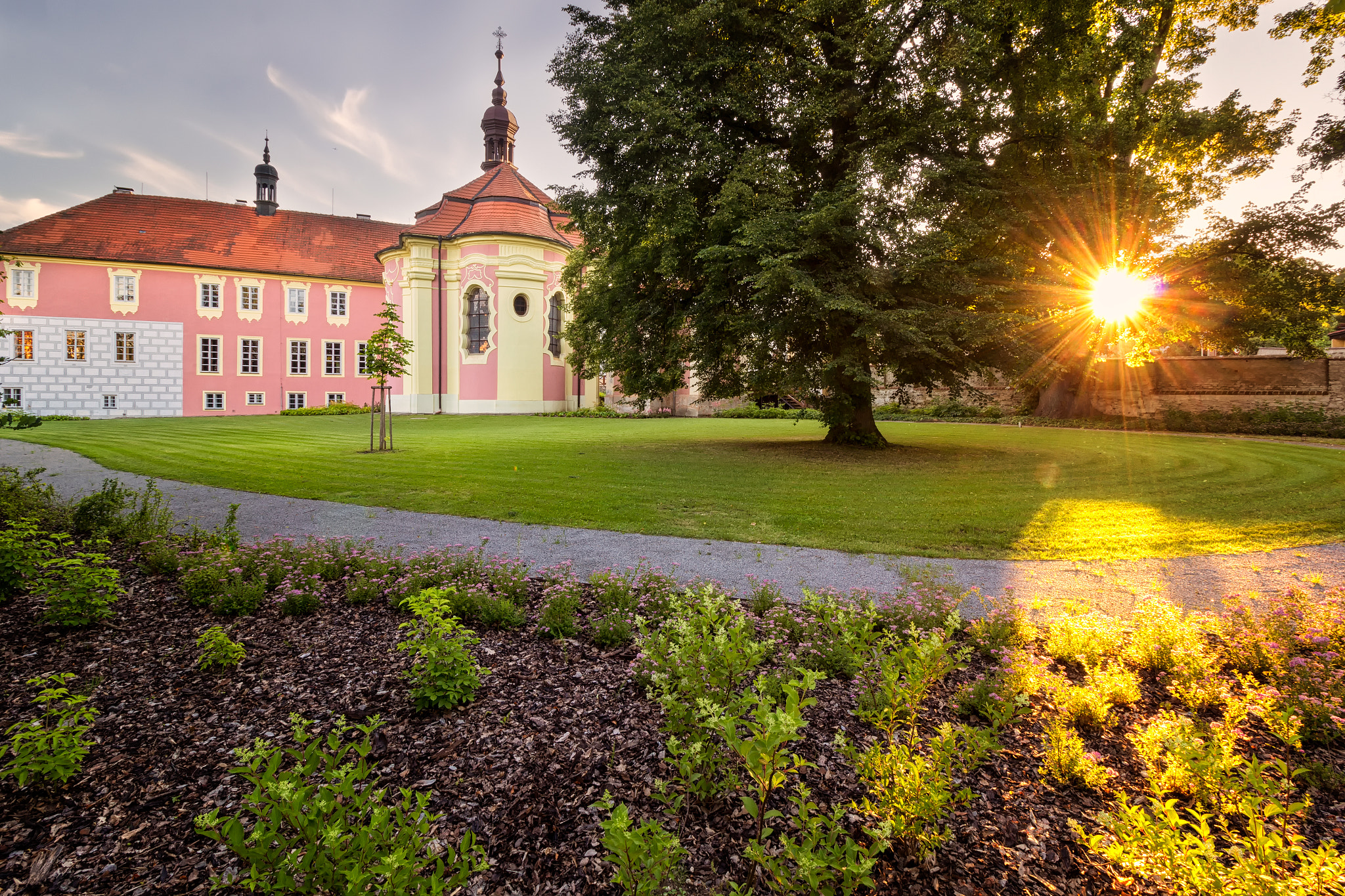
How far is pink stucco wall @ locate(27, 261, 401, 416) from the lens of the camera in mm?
32781

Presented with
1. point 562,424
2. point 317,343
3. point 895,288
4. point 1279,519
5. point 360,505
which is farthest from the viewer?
point 317,343

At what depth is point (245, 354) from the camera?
36.2 m

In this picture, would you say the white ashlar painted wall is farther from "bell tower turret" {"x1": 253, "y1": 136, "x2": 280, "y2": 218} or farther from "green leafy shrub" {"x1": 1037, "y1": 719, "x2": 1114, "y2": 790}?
"green leafy shrub" {"x1": 1037, "y1": 719, "x2": 1114, "y2": 790}

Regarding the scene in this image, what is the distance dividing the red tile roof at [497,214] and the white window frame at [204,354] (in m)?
12.3

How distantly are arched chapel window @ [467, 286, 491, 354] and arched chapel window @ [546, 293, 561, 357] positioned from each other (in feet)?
10.8

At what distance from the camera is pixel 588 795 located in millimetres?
2502

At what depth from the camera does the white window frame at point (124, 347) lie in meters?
33.5

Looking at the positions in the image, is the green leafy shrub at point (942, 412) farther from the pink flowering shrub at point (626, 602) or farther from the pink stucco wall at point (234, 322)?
the pink stucco wall at point (234, 322)

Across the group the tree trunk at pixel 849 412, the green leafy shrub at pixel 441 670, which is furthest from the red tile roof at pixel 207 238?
the green leafy shrub at pixel 441 670

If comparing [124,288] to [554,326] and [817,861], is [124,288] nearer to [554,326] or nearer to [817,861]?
[554,326]

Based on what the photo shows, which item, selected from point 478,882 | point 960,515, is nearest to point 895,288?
point 960,515

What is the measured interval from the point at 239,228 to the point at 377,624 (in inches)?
1729

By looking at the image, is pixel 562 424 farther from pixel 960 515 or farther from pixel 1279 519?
pixel 1279 519

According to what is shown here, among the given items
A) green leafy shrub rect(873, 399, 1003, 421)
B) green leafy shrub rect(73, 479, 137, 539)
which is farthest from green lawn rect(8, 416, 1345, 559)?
green leafy shrub rect(873, 399, 1003, 421)
